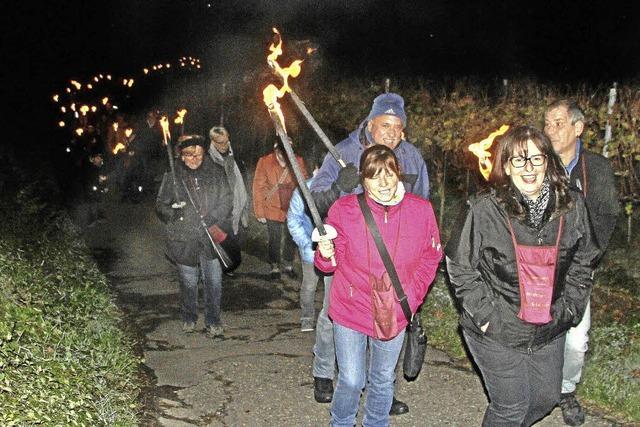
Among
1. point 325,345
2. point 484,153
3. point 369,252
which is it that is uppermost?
point 484,153

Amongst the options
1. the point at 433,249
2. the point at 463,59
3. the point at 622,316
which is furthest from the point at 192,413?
the point at 463,59

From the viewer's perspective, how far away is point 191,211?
6.92 metres

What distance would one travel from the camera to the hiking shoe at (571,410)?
4.96m

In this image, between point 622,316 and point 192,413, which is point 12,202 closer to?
point 192,413

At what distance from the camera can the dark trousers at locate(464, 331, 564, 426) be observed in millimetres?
3805

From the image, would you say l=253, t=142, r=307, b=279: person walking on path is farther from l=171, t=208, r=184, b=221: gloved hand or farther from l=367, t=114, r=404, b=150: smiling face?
l=367, t=114, r=404, b=150: smiling face

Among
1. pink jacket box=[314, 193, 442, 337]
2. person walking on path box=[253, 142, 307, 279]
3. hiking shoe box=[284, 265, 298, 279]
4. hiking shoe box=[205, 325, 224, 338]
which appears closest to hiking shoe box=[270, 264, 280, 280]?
person walking on path box=[253, 142, 307, 279]

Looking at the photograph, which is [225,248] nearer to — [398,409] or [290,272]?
[398,409]

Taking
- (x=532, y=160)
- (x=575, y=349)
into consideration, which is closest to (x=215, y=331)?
(x=575, y=349)

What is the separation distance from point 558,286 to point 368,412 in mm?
1393

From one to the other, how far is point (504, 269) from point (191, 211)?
12.7 feet

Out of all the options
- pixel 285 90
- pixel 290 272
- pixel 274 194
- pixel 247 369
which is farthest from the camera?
pixel 290 272

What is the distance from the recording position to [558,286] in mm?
3801

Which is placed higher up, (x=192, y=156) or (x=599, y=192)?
(x=192, y=156)
